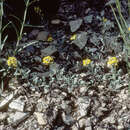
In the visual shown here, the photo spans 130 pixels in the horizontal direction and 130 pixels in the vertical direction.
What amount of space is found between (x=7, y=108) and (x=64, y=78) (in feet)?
2.10

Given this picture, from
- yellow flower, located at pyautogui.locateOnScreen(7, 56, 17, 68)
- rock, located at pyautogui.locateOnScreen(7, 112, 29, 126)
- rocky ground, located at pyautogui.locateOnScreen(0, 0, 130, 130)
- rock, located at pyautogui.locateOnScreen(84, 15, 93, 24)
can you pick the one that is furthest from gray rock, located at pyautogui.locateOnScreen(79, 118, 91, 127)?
rock, located at pyautogui.locateOnScreen(84, 15, 93, 24)

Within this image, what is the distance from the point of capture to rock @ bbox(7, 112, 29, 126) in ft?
6.14

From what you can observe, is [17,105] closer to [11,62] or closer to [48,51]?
[11,62]

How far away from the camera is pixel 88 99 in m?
2.01

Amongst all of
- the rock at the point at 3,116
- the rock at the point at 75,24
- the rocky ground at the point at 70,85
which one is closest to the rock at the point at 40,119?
the rocky ground at the point at 70,85

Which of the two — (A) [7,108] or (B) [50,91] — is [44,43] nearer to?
(B) [50,91]

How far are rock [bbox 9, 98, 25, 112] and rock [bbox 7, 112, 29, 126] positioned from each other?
5cm

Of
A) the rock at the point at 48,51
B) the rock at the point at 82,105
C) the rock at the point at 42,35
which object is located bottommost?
the rock at the point at 82,105

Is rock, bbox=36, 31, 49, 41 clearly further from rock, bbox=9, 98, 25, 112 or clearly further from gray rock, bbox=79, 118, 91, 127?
gray rock, bbox=79, 118, 91, 127

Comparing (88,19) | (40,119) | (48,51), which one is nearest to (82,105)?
(40,119)

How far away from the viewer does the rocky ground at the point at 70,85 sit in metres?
1.88

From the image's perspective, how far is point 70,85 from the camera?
2168 millimetres

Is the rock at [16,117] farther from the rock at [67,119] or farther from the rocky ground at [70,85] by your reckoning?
the rock at [67,119]

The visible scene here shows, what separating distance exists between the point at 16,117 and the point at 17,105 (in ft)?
0.41
